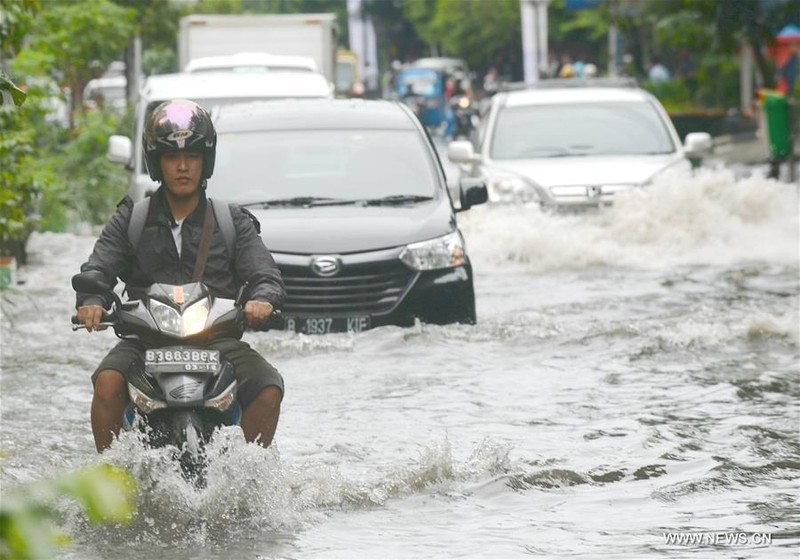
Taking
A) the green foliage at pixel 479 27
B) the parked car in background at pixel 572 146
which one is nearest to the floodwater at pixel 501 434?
the parked car in background at pixel 572 146

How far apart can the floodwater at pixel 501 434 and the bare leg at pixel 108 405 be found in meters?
0.14

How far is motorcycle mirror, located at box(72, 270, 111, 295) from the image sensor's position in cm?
569

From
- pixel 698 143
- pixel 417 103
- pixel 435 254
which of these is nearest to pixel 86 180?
pixel 698 143

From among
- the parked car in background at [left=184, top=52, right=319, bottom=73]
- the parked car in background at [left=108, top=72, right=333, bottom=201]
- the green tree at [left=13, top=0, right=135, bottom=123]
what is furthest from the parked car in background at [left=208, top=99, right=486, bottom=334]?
the green tree at [left=13, top=0, right=135, bottom=123]

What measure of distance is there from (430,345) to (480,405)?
1533 mm

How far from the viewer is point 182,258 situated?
607 centimetres

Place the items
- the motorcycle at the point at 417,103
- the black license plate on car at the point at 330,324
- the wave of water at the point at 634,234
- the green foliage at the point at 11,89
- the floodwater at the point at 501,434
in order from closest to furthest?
the green foliage at the point at 11,89 < the floodwater at the point at 501,434 < the black license plate on car at the point at 330,324 < the wave of water at the point at 634,234 < the motorcycle at the point at 417,103

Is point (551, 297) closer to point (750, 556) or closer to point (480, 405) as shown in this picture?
point (480, 405)

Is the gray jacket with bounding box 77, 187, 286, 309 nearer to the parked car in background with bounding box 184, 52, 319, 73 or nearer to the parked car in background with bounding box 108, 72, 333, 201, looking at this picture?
the parked car in background with bounding box 108, 72, 333, 201

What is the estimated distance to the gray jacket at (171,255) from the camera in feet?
19.9

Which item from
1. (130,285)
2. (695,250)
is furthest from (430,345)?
(695,250)

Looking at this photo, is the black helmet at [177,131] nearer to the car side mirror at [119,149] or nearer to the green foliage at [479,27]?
the car side mirror at [119,149]

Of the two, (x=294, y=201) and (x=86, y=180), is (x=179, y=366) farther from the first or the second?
(x=86, y=180)

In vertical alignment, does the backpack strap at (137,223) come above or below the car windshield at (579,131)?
above
